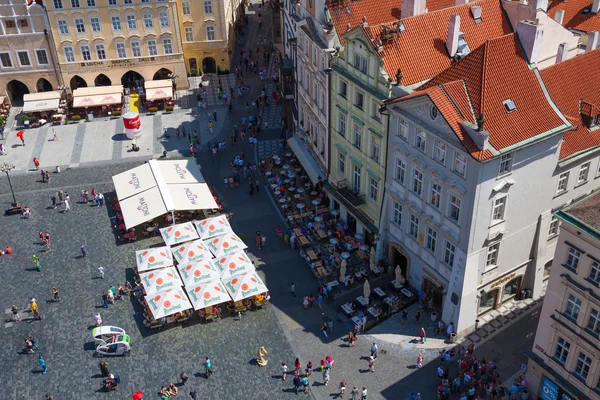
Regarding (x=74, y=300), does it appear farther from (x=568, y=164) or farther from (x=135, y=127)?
(x=568, y=164)

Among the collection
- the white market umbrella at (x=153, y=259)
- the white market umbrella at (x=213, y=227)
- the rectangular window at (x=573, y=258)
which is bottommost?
the white market umbrella at (x=153, y=259)

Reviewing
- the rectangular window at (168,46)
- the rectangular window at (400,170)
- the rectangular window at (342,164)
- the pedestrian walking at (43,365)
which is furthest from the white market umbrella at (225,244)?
the rectangular window at (168,46)

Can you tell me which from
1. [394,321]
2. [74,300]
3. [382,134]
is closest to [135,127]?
[74,300]

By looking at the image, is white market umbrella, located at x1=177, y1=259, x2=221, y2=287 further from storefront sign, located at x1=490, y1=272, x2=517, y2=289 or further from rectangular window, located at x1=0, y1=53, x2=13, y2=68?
rectangular window, located at x1=0, y1=53, x2=13, y2=68

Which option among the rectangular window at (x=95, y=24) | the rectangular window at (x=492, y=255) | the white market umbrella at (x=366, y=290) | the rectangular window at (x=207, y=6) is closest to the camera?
the rectangular window at (x=492, y=255)

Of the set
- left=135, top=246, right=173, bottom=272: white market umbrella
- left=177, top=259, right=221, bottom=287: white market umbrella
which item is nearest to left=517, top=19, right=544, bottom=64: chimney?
left=177, top=259, right=221, bottom=287: white market umbrella

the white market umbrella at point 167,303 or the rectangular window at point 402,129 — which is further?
the white market umbrella at point 167,303

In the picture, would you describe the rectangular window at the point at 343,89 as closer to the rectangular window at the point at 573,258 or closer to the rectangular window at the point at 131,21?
the rectangular window at the point at 573,258
